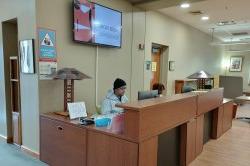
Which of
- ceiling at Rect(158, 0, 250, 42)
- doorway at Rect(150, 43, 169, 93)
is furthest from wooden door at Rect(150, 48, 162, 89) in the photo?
ceiling at Rect(158, 0, 250, 42)

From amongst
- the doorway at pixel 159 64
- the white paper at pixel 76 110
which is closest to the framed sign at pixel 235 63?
the doorway at pixel 159 64

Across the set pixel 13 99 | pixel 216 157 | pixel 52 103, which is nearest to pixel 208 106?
pixel 216 157

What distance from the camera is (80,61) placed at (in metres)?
3.70

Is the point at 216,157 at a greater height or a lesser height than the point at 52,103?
lesser

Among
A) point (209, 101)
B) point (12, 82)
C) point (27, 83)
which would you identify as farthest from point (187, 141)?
point (12, 82)

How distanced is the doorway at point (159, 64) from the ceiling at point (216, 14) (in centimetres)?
99

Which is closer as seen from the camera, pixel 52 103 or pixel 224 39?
pixel 52 103

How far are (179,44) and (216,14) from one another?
141 cm

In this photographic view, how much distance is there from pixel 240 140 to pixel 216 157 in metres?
1.27

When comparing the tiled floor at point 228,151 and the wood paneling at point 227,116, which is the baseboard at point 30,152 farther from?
the wood paneling at point 227,116

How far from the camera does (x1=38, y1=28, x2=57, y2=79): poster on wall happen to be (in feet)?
10.1

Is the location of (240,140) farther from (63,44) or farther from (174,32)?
(63,44)

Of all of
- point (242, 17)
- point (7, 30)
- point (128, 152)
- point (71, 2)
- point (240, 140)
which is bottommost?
point (240, 140)

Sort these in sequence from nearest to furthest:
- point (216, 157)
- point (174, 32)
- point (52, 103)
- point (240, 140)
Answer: point (52, 103) → point (216, 157) → point (240, 140) → point (174, 32)
